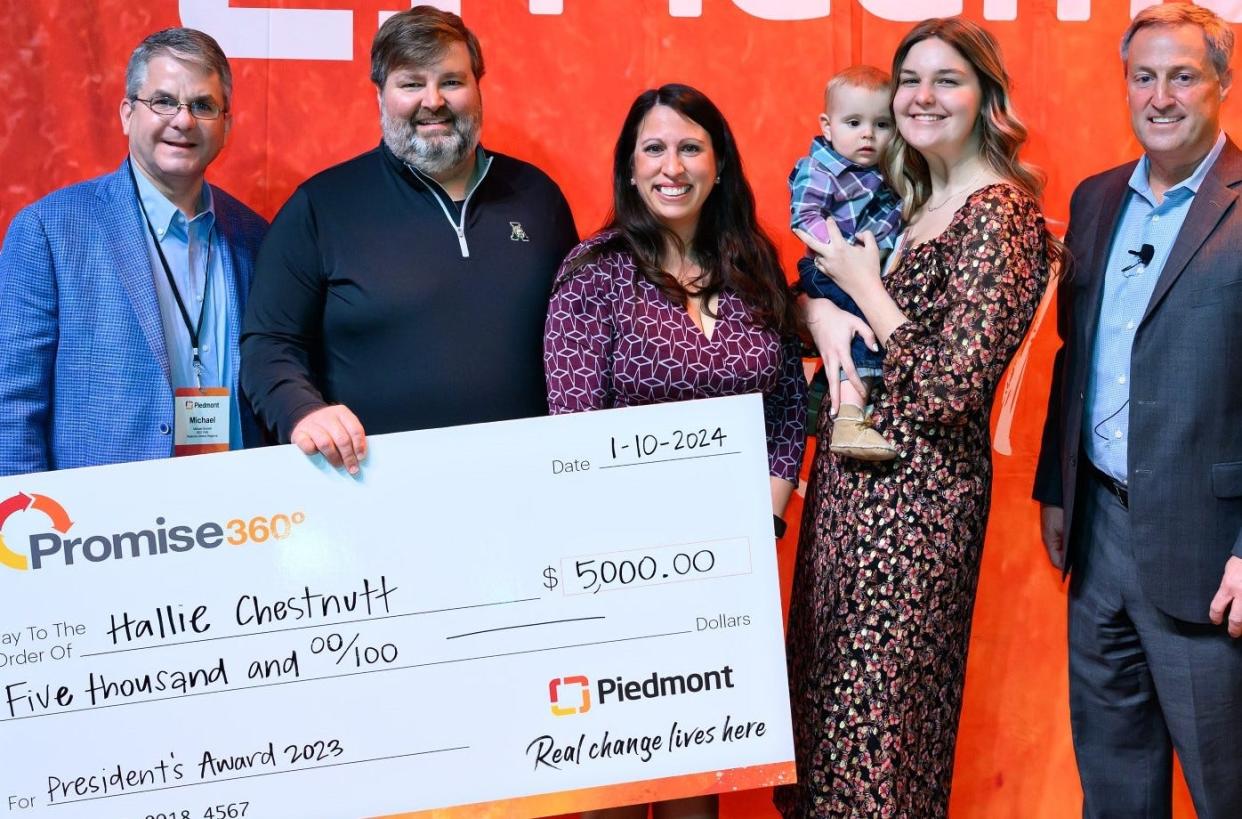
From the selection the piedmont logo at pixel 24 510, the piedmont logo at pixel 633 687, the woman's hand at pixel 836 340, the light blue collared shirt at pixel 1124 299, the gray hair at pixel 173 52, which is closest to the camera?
the piedmont logo at pixel 24 510

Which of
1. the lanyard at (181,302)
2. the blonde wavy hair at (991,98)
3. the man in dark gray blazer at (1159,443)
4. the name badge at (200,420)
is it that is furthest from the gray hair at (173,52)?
the man in dark gray blazer at (1159,443)

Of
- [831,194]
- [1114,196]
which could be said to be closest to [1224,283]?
[1114,196]

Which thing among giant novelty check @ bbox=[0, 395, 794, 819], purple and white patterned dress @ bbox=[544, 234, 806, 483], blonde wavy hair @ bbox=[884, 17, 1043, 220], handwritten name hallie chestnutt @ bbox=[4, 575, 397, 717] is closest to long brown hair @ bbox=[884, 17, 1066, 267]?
blonde wavy hair @ bbox=[884, 17, 1043, 220]

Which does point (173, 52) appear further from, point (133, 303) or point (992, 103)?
point (992, 103)

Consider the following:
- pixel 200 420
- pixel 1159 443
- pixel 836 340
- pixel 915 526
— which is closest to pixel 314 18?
pixel 200 420

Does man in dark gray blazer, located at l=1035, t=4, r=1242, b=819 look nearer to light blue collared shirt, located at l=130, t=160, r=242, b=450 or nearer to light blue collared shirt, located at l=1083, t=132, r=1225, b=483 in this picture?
light blue collared shirt, located at l=1083, t=132, r=1225, b=483

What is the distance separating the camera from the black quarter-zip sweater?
2.24 meters

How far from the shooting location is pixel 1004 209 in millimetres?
2020

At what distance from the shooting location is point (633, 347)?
2.10m

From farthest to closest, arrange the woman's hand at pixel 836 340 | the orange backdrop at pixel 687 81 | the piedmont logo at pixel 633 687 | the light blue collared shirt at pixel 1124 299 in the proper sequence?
the orange backdrop at pixel 687 81 → the light blue collared shirt at pixel 1124 299 → the woman's hand at pixel 836 340 → the piedmont logo at pixel 633 687

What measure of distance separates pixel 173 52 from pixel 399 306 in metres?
0.73

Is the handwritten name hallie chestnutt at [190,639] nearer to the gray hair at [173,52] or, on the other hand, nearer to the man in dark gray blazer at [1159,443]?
the gray hair at [173,52]

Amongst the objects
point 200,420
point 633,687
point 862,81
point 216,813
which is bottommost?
point 216,813

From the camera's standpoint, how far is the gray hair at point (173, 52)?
2.35 meters
